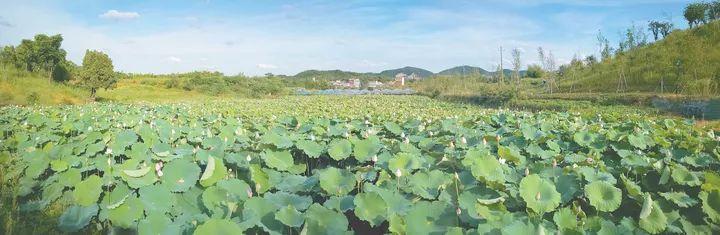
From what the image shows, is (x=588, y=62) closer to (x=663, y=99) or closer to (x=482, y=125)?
(x=663, y=99)

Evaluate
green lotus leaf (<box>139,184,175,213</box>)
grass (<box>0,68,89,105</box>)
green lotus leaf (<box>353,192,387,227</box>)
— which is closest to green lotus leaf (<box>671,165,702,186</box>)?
green lotus leaf (<box>353,192,387,227</box>)

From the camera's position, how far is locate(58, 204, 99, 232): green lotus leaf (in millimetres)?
2828

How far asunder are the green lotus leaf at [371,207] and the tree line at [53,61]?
29487mm

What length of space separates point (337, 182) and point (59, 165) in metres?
2.73

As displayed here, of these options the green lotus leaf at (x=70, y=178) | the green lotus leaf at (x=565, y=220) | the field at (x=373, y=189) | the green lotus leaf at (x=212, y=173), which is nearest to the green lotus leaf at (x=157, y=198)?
the field at (x=373, y=189)

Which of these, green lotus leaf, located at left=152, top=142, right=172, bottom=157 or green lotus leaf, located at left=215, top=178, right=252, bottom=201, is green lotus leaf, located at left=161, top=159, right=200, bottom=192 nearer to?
green lotus leaf, located at left=215, top=178, right=252, bottom=201

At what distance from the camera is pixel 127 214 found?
279 centimetres

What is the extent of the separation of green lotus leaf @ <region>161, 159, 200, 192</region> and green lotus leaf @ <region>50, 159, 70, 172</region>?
1.47 meters

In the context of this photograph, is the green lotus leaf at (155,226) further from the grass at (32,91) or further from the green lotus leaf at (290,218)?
the grass at (32,91)

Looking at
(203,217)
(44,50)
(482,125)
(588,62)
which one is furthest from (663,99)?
(44,50)

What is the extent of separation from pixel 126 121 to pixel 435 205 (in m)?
7.15

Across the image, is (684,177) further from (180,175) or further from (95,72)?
(95,72)

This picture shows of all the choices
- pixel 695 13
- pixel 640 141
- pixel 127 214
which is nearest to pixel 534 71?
pixel 695 13

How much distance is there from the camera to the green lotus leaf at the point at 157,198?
9.38 ft
